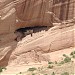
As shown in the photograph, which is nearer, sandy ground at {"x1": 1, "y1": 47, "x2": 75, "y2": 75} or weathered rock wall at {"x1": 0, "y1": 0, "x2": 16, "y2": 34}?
sandy ground at {"x1": 1, "y1": 47, "x2": 75, "y2": 75}

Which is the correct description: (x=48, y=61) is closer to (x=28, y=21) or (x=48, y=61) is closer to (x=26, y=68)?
(x=26, y=68)

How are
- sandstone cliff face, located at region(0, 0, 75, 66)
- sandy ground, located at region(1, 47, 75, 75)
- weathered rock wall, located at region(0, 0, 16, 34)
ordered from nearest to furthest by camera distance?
sandy ground, located at region(1, 47, 75, 75) → weathered rock wall, located at region(0, 0, 16, 34) → sandstone cliff face, located at region(0, 0, 75, 66)

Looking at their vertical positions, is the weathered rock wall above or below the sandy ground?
above

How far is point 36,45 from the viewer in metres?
18.2

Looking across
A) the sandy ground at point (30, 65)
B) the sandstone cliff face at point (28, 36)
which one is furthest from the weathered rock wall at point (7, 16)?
the sandy ground at point (30, 65)

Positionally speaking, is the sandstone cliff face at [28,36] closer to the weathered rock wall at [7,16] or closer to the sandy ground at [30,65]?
the weathered rock wall at [7,16]

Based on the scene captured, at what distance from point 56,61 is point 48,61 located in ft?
1.45

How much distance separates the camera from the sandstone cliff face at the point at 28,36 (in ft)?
57.4

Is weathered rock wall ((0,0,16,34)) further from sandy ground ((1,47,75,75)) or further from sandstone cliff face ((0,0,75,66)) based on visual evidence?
sandy ground ((1,47,75,75))

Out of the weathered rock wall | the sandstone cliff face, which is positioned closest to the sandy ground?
the sandstone cliff face

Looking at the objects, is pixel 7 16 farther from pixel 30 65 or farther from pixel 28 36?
pixel 30 65

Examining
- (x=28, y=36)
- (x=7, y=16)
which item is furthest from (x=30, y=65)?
(x=7, y=16)

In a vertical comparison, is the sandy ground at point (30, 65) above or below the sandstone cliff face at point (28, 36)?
below

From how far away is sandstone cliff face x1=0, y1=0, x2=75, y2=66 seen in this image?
689 inches
